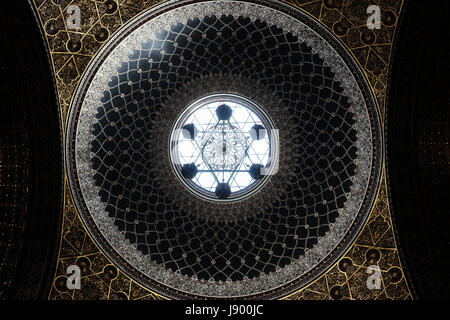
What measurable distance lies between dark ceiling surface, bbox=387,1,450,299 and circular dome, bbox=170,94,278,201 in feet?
9.63

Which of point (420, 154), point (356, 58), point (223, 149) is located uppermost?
point (356, 58)

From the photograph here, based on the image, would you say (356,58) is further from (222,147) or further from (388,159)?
(222,147)

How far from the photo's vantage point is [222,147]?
1456cm

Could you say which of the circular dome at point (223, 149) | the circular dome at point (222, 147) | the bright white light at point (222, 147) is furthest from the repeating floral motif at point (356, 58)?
the bright white light at point (222, 147)

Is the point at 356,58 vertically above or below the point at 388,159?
above

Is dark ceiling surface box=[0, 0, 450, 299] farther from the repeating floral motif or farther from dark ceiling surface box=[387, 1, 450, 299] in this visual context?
the repeating floral motif

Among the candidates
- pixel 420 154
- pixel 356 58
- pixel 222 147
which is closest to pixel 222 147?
pixel 222 147

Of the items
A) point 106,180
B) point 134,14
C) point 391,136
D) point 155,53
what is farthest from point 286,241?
point 134,14

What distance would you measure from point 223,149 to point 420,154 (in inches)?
178

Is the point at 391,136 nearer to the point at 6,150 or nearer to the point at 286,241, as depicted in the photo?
the point at 286,241

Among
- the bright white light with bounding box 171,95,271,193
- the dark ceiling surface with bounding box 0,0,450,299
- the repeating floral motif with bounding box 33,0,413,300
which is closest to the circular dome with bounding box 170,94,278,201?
the bright white light with bounding box 171,95,271,193

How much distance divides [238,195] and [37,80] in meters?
5.02

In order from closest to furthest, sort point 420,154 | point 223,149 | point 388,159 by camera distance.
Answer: point 420,154 < point 388,159 < point 223,149

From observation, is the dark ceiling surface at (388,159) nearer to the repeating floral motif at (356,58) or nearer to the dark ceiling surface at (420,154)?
the dark ceiling surface at (420,154)
